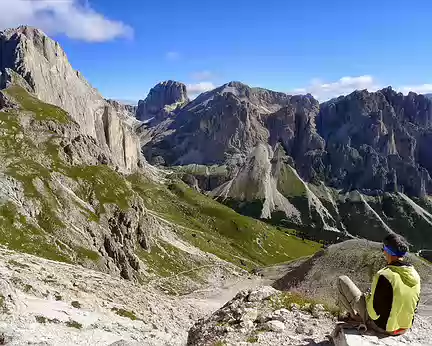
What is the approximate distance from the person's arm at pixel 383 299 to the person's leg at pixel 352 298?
0.92 m

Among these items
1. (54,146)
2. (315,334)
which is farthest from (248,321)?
(54,146)

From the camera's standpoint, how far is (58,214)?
93.8 m

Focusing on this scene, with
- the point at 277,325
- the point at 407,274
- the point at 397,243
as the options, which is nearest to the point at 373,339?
→ the point at 407,274

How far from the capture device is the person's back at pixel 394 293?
501 inches

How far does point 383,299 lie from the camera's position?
12953 millimetres

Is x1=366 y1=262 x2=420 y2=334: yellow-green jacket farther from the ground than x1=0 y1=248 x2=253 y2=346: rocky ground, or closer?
farther from the ground

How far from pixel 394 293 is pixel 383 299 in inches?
17.4

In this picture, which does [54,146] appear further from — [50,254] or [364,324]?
[364,324]

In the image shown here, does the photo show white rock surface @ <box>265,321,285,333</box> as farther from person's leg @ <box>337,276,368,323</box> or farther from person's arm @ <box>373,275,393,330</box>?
person's arm @ <box>373,275,393,330</box>

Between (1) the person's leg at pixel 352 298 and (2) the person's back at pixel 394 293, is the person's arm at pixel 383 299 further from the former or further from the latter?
(1) the person's leg at pixel 352 298

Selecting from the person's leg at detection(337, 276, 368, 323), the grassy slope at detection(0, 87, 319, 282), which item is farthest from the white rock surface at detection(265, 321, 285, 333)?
the grassy slope at detection(0, 87, 319, 282)

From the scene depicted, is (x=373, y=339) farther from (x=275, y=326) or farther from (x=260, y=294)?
(x=260, y=294)

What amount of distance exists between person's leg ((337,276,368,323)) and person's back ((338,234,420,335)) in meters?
0.44

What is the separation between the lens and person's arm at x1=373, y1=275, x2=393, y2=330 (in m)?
12.8
